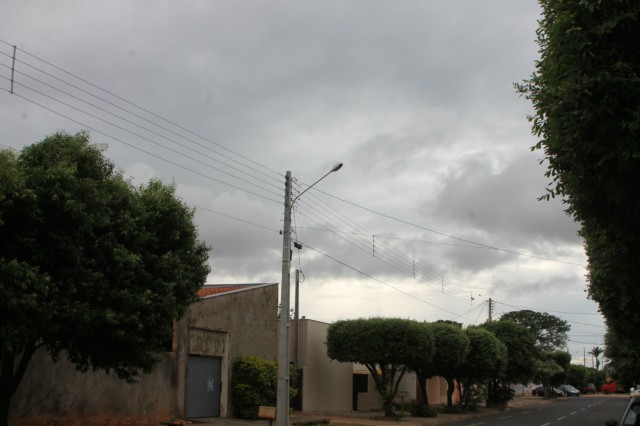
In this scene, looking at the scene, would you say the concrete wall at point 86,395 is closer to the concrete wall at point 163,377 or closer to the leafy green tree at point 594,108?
the concrete wall at point 163,377

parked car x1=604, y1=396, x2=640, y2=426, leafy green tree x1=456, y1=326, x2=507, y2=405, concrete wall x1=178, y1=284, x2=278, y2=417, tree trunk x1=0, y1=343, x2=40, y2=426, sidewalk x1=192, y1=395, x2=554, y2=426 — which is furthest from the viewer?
leafy green tree x1=456, y1=326, x2=507, y2=405

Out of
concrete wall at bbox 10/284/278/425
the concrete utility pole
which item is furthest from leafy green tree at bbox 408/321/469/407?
the concrete utility pole

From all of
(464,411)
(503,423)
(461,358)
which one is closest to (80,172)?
(503,423)

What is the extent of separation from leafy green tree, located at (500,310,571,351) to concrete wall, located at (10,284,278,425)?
8794 centimetres

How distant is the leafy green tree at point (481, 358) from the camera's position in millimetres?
36219

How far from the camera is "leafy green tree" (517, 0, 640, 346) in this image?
6.55 metres

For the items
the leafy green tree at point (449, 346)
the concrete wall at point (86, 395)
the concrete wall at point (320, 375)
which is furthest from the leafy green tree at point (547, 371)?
the concrete wall at point (86, 395)

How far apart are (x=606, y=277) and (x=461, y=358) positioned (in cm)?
2148

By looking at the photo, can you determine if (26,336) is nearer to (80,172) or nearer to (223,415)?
(80,172)

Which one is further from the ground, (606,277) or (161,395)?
(606,277)

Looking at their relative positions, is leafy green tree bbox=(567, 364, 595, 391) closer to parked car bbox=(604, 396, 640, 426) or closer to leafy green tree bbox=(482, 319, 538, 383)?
leafy green tree bbox=(482, 319, 538, 383)

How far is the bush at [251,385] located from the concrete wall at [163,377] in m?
0.37

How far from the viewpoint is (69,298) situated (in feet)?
36.7

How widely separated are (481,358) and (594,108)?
3181 centimetres
